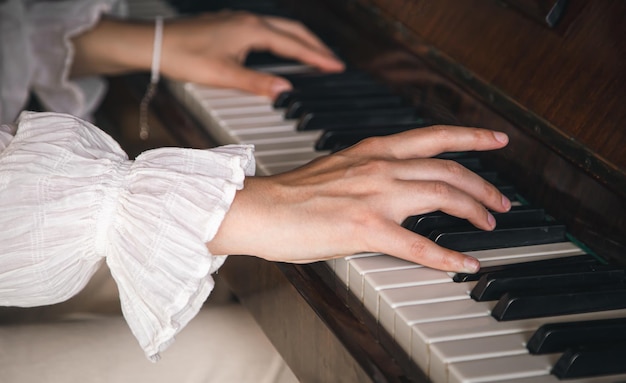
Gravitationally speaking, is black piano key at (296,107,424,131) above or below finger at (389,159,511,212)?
below

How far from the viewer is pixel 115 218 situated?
1.27 meters

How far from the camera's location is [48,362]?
4.92 feet

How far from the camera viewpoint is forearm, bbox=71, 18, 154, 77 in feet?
6.89

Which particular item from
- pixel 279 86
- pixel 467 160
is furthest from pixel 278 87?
pixel 467 160

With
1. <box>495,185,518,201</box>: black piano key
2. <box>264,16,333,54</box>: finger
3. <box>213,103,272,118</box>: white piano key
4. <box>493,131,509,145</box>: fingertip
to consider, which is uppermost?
<box>493,131,509,145</box>: fingertip

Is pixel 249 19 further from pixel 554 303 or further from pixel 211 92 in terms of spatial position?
pixel 554 303

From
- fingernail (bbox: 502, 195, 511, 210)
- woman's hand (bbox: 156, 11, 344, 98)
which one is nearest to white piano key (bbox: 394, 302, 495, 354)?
fingernail (bbox: 502, 195, 511, 210)

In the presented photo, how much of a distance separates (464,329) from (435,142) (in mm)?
327

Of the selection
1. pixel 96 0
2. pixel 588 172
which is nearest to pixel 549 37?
pixel 588 172

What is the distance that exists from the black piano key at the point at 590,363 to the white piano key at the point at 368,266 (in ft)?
0.94

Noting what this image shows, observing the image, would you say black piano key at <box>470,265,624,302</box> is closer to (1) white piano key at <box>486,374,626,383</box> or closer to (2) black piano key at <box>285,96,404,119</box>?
(1) white piano key at <box>486,374,626,383</box>

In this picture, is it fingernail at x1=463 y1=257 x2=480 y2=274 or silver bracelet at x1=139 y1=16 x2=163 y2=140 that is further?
silver bracelet at x1=139 y1=16 x2=163 y2=140

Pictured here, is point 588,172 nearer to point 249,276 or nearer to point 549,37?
point 549,37

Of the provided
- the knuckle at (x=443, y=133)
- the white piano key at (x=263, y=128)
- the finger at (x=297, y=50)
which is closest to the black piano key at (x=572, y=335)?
the knuckle at (x=443, y=133)
